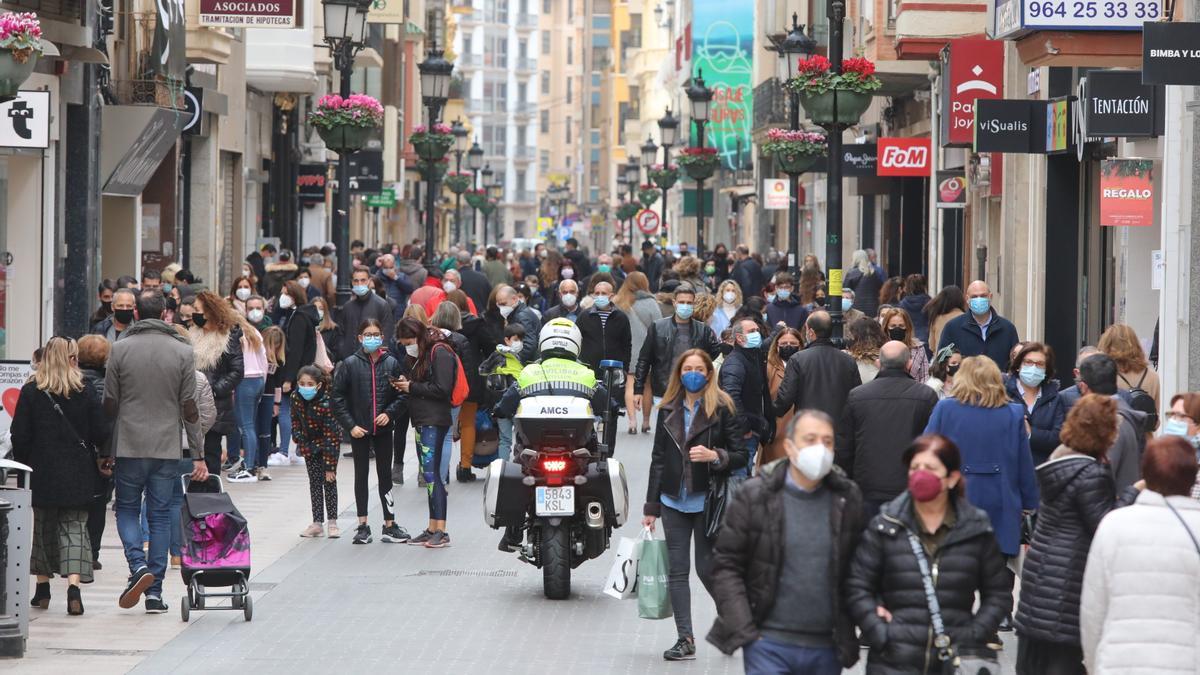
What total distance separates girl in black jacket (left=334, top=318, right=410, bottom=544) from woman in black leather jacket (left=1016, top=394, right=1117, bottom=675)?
296 inches

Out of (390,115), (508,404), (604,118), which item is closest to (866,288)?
(508,404)

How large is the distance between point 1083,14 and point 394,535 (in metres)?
7.28

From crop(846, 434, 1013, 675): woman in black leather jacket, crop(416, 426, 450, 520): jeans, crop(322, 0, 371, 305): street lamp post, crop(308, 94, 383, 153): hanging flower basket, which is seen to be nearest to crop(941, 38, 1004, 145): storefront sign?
crop(308, 94, 383, 153): hanging flower basket

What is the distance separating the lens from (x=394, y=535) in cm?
1559

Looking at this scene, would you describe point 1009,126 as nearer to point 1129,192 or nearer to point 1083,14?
point 1083,14

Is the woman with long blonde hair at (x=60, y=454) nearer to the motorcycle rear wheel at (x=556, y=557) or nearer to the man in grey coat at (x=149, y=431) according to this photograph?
the man in grey coat at (x=149, y=431)

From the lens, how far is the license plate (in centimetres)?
1274

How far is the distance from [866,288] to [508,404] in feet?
42.9

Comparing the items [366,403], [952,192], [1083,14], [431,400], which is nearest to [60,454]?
[366,403]

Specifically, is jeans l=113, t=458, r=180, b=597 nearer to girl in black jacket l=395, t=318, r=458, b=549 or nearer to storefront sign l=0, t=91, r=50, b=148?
girl in black jacket l=395, t=318, r=458, b=549

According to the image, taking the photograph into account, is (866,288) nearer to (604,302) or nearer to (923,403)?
(604,302)

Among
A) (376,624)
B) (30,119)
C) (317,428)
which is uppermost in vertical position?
(30,119)

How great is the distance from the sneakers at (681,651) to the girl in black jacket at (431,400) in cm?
442

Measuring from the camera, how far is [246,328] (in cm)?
1797
